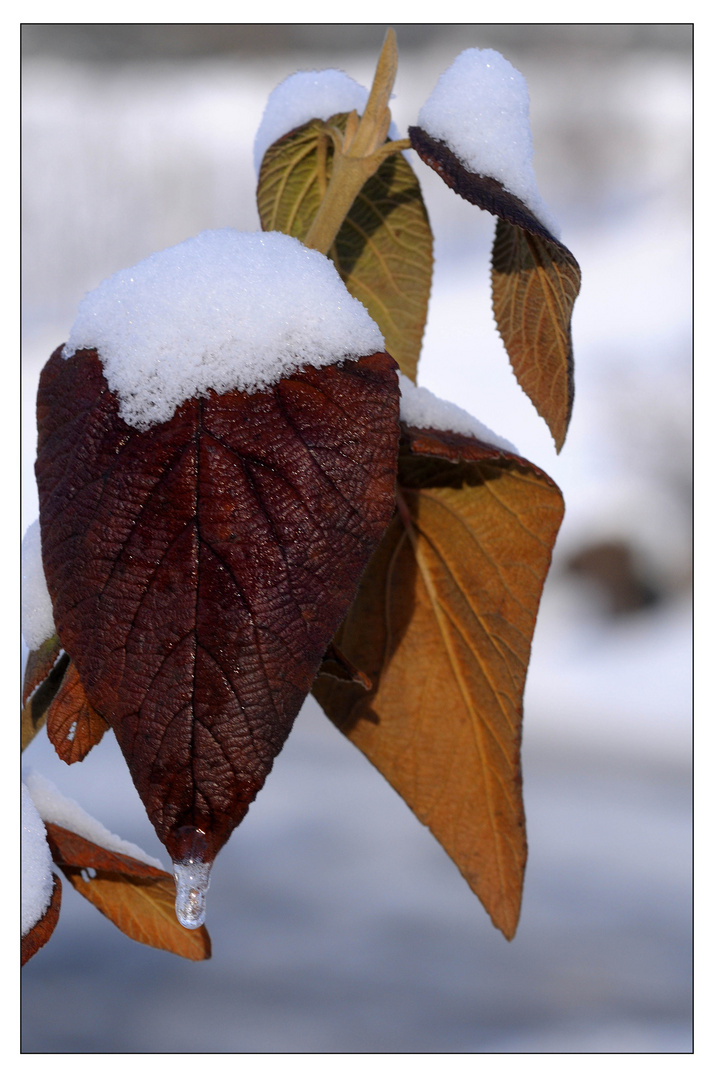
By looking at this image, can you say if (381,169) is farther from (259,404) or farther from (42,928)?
(42,928)

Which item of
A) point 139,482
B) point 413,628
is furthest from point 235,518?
point 413,628

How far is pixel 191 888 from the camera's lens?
0.66 ft

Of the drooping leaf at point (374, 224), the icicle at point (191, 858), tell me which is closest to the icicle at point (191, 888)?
the icicle at point (191, 858)

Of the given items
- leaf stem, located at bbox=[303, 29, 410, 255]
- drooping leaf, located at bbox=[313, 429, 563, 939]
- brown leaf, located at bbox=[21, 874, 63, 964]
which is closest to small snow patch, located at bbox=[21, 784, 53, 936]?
brown leaf, located at bbox=[21, 874, 63, 964]

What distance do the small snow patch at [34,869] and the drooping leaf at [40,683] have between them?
3cm

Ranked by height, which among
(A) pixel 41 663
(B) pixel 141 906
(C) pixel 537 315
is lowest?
(B) pixel 141 906

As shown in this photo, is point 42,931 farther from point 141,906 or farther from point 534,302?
point 534,302

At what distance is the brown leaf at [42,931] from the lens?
26 cm

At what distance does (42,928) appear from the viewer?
27 cm

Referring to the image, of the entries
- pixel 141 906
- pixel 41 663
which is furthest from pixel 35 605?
pixel 141 906

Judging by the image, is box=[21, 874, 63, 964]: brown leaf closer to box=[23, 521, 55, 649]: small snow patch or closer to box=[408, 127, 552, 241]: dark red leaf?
box=[23, 521, 55, 649]: small snow patch

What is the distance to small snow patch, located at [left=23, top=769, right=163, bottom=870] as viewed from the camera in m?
0.32

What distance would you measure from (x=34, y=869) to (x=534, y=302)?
9.4 inches

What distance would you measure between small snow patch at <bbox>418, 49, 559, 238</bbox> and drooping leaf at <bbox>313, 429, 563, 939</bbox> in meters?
0.09
